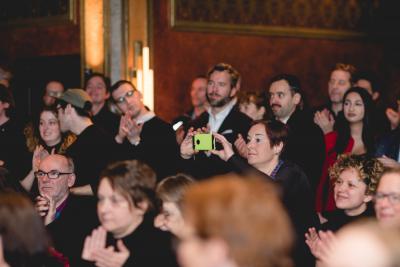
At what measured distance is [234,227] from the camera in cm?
229

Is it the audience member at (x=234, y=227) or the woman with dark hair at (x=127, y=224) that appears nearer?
the audience member at (x=234, y=227)

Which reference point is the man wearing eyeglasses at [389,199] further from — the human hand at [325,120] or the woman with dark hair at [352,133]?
the human hand at [325,120]

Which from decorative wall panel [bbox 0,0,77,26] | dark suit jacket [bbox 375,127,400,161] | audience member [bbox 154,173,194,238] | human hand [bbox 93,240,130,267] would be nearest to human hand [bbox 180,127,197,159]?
dark suit jacket [bbox 375,127,400,161]

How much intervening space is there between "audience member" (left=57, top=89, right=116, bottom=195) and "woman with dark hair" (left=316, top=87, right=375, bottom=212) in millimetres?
1530

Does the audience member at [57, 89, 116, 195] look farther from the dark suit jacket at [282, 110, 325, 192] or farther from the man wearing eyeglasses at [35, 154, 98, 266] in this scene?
the dark suit jacket at [282, 110, 325, 192]

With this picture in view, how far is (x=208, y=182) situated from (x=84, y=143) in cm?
382

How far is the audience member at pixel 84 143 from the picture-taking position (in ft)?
19.9

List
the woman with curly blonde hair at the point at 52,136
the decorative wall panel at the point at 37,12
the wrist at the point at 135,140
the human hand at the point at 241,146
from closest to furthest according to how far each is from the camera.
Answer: the human hand at the point at 241,146
the wrist at the point at 135,140
the woman with curly blonde hair at the point at 52,136
the decorative wall panel at the point at 37,12

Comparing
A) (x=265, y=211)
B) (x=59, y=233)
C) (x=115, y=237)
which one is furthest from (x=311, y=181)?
(x=265, y=211)

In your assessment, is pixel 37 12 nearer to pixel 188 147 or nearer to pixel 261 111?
pixel 261 111

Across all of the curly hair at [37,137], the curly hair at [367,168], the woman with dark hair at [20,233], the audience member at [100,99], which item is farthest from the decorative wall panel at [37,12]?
the woman with dark hair at [20,233]

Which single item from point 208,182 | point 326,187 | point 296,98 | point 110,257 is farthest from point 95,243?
point 296,98

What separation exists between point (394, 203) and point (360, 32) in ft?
22.0

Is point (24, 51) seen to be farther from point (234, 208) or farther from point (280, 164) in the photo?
point (234, 208)
